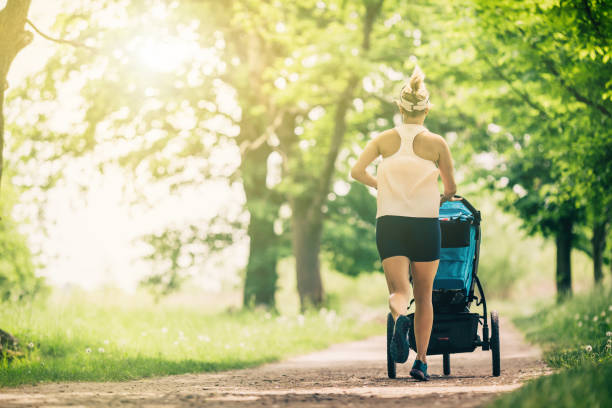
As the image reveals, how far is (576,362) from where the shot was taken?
6484 millimetres

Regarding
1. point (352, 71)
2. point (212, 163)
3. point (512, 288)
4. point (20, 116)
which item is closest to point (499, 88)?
point (352, 71)

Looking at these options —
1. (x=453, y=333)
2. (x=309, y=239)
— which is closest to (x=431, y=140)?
(x=453, y=333)

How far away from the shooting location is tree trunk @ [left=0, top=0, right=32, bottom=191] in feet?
24.7

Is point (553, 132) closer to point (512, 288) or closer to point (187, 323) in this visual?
point (187, 323)

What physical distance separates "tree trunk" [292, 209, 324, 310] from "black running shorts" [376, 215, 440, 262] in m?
12.4

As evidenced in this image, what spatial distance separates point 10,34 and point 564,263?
1661cm

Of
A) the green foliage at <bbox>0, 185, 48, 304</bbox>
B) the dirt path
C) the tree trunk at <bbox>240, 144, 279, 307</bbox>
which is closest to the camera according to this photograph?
the dirt path

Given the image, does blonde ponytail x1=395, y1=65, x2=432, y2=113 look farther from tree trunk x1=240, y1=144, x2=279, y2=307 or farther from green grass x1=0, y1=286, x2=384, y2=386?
tree trunk x1=240, y1=144, x2=279, y2=307

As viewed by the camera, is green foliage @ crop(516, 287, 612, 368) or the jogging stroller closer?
the jogging stroller

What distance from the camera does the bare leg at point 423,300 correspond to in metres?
5.58

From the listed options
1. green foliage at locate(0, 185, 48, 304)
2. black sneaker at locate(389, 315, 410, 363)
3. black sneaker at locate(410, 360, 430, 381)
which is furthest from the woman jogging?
green foliage at locate(0, 185, 48, 304)

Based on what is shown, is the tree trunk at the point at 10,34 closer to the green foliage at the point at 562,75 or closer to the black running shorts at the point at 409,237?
the black running shorts at the point at 409,237

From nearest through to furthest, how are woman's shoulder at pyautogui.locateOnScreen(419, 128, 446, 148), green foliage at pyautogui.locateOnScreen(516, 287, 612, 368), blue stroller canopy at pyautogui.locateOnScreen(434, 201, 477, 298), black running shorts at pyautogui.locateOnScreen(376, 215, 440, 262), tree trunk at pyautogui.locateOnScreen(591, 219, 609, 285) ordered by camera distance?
1. black running shorts at pyautogui.locateOnScreen(376, 215, 440, 262)
2. woman's shoulder at pyautogui.locateOnScreen(419, 128, 446, 148)
3. blue stroller canopy at pyautogui.locateOnScreen(434, 201, 477, 298)
4. green foliage at pyautogui.locateOnScreen(516, 287, 612, 368)
5. tree trunk at pyautogui.locateOnScreen(591, 219, 609, 285)

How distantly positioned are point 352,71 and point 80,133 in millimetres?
7793
